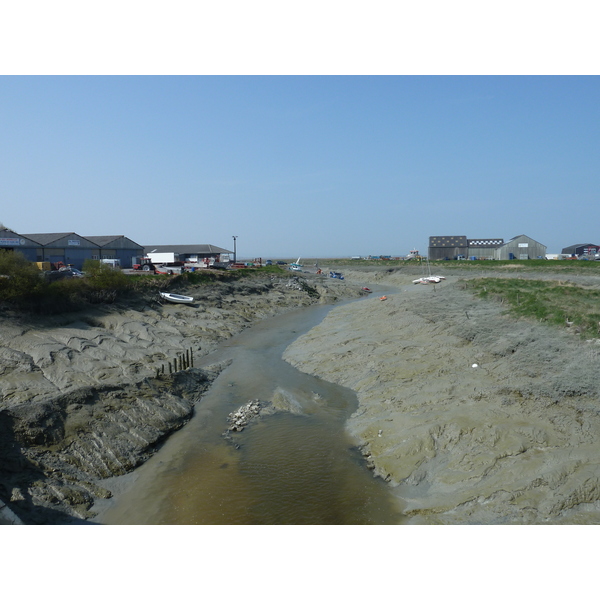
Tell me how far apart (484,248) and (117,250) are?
301 ft

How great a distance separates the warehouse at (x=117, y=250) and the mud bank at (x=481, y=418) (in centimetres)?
4934

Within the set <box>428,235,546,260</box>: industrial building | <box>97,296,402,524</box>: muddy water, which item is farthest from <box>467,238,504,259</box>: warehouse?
<box>97,296,402,524</box>: muddy water

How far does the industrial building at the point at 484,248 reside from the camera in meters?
98.8

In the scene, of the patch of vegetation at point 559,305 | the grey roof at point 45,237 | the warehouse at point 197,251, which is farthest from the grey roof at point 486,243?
the grey roof at point 45,237

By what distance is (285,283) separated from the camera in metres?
78.4

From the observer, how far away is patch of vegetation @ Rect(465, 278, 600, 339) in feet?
74.7

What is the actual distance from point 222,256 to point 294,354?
65.0 m

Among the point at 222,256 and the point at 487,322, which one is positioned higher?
the point at 222,256

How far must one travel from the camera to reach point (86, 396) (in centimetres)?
1894

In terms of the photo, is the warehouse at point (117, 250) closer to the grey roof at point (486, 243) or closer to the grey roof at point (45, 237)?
the grey roof at point (45, 237)

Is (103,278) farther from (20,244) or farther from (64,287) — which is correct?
(20,244)

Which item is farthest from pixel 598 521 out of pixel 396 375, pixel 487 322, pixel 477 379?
pixel 487 322

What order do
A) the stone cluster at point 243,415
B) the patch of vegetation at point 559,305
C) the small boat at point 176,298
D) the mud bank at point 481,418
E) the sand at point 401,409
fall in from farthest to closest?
the small boat at point 176,298 < the patch of vegetation at point 559,305 < the stone cluster at point 243,415 < the sand at point 401,409 < the mud bank at point 481,418

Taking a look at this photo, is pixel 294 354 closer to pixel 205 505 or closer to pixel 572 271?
pixel 205 505
